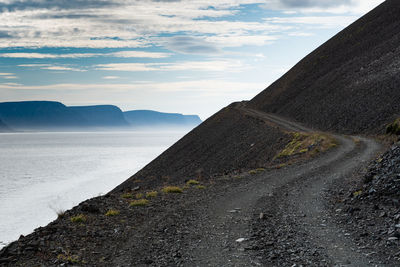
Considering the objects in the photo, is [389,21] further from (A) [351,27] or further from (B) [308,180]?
(B) [308,180]

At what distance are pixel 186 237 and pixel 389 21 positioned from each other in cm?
9107

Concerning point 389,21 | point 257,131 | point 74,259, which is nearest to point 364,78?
point 257,131

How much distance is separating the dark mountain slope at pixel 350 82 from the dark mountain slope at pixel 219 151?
32.1 ft

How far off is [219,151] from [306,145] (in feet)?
67.9

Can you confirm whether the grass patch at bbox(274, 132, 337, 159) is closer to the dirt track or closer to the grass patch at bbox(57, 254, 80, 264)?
the dirt track

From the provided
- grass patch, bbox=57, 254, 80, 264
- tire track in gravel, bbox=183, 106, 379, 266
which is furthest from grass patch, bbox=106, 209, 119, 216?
grass patch, bbox=57, 254, 80, 264

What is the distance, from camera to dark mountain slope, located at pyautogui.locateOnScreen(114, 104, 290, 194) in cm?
4281

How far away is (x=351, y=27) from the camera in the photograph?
328 ft

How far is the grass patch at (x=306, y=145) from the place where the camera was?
31.4 meters

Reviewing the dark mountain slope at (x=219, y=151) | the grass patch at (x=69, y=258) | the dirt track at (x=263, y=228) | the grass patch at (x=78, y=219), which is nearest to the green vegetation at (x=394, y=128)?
the dark mountain slope at (x=219, y=151)

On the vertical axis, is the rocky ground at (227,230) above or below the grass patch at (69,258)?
below

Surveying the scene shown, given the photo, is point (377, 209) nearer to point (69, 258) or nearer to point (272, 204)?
point (272, 204)

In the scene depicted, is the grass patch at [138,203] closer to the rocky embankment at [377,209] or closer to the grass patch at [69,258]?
the grass patch at [69,258]

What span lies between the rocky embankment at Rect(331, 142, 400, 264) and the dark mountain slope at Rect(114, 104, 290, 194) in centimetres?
2095
